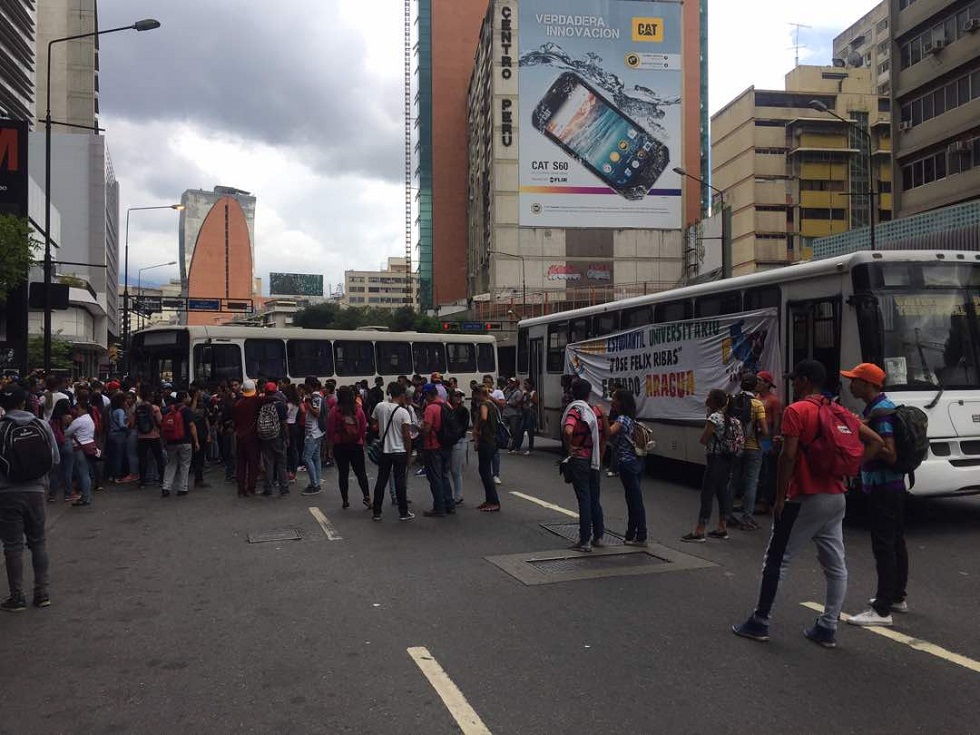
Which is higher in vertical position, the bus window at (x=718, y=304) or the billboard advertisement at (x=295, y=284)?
the billboard advertisement at (x=295, y=284)

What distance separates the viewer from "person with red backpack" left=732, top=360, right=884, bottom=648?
5.25m

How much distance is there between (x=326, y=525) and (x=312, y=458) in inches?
136

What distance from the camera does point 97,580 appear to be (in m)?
7.58

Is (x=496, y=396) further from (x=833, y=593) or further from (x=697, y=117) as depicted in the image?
(x=697, y=117)

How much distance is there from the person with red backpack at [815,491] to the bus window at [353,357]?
66.0 ft

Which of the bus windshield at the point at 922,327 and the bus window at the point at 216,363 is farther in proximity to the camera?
the bus window at the point at 216,363

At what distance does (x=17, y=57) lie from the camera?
225ft

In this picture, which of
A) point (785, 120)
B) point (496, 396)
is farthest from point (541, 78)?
point (496, 396)

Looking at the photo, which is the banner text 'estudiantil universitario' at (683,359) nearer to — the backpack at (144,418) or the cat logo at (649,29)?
the backpack at (144,418)

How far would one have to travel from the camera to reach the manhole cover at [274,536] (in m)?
9.23

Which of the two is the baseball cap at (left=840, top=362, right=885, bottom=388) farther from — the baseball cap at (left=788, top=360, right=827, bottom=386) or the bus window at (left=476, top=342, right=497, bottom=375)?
the bus window at (left=476, top=342, right=497, bottom=375)

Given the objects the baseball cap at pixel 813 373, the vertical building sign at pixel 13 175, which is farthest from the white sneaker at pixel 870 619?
the vertical building sign at pixel 13 175

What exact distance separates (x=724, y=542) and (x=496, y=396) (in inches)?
379

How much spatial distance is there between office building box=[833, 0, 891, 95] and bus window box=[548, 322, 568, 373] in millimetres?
89656
